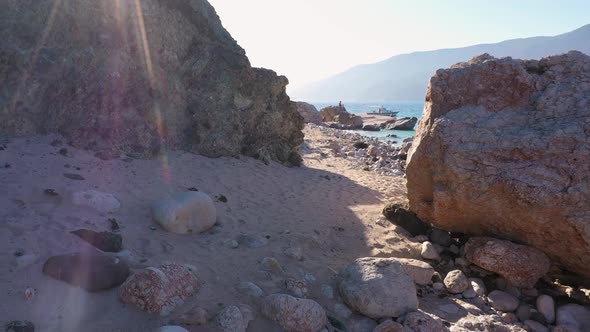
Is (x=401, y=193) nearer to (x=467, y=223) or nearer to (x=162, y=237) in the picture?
(x=467, y=223)

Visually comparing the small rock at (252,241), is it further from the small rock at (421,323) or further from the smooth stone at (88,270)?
the small rock at (421,323)

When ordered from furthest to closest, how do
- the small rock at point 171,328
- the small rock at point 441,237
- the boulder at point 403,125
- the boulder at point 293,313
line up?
the boulder at point 403,125
the small rock at point 441,237
the boulder at point 293,313
the small rock at point 171,328

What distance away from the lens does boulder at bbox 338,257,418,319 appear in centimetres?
371

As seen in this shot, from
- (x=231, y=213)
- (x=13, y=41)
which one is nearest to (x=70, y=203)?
(x=231, y=213)

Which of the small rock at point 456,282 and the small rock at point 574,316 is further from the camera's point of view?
the small rock at point 456,282

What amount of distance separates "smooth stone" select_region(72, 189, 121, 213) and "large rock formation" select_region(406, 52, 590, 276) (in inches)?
145

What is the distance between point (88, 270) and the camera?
3.19m

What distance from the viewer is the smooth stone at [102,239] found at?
3.74 meters

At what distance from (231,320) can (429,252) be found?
10.2 ft

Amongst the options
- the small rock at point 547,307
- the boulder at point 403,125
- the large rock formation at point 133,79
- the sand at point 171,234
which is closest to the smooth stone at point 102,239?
the sand at point 171,234

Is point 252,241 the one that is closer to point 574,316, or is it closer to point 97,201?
point 97,201

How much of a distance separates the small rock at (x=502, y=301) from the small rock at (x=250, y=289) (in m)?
2.52

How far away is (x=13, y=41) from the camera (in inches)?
264

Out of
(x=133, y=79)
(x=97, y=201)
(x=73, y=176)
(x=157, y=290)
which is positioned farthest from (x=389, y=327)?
(x=133, y=79)
